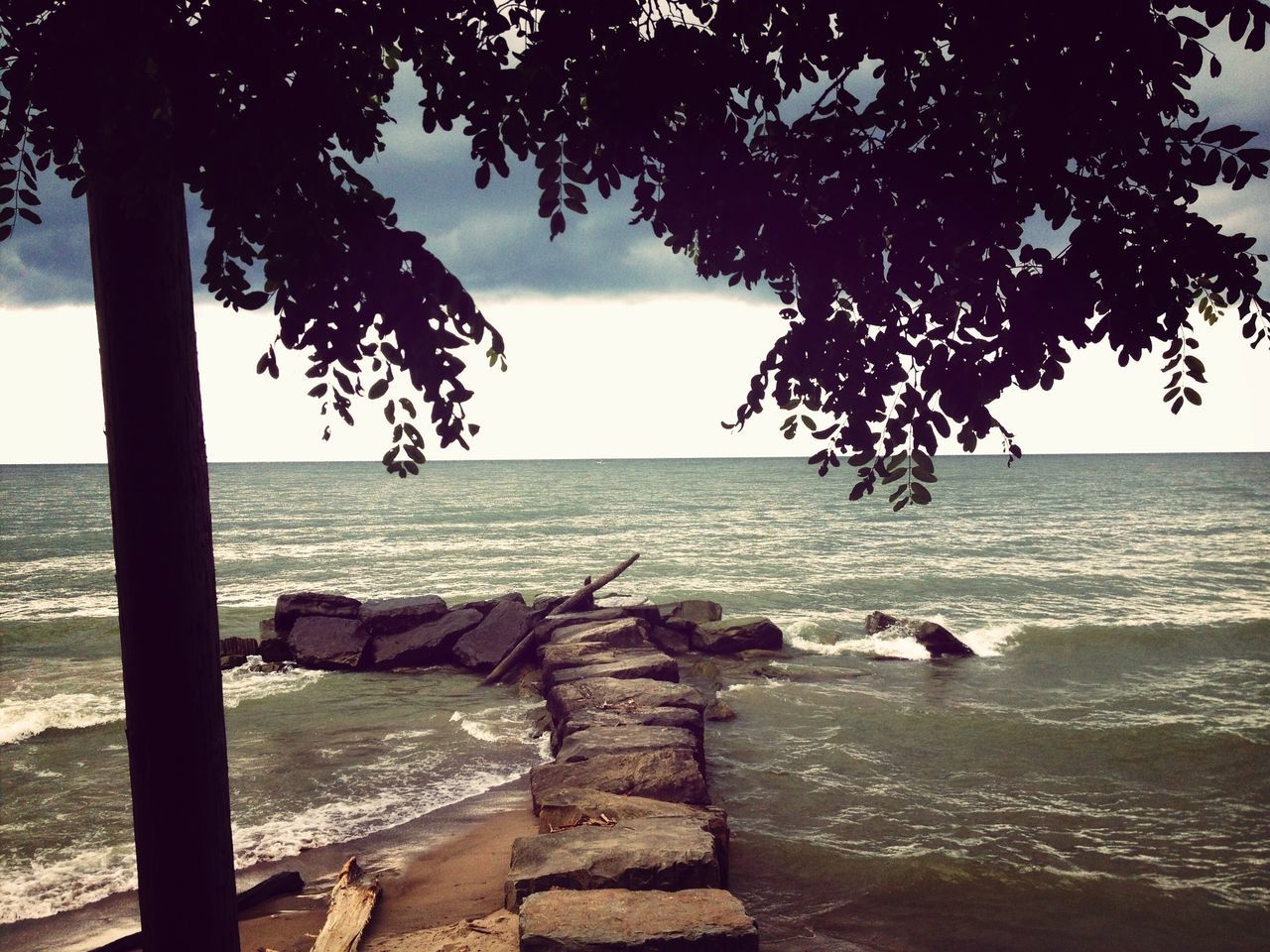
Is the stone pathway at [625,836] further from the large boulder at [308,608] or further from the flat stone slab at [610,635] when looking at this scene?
the large boulder at [308,608]

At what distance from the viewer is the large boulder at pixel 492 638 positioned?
1492 centimetres

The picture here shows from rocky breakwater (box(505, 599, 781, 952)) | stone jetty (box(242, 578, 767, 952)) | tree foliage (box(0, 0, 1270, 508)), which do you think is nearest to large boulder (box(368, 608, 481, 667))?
stone jetty (box(242, 578, 767, 952))

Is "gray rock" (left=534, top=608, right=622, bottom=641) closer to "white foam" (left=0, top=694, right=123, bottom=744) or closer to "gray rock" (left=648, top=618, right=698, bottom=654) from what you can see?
"gray rock" (left=648, top=618, right=698, bottom=654)

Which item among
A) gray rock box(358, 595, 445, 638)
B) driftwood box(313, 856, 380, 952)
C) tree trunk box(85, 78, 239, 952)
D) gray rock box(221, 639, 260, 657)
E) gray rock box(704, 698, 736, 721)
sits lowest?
gray rock box(704, 698, 736, 721)

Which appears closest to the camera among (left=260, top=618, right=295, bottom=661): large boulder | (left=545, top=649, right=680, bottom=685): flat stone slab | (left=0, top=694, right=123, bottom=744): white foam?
(left=545, top=649, right=680, bottom=685): flat stone slab

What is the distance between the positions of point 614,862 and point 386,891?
2.46 m

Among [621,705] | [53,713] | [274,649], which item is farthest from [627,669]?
[53,713]

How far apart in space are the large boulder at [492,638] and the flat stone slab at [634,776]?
7297 mm

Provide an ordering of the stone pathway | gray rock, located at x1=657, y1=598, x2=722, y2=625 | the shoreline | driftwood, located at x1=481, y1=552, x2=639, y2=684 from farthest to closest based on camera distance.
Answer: gray rock, located at x1=657, y1=598, x2=722, y2=625 < driftwood, located at x1=481, y1=552, x2=639, y2=684 < the shoreline < the stone pathway

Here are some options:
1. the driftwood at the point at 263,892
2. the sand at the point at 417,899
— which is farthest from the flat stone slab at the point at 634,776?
the driftwood at the point at 263,892

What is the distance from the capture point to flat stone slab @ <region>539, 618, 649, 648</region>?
1313 centimetres

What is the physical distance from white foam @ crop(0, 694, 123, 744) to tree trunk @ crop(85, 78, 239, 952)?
1010 cm

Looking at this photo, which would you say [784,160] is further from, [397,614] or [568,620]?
[397,614]

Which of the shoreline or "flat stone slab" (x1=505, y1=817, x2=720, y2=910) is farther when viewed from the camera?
the shoreline
